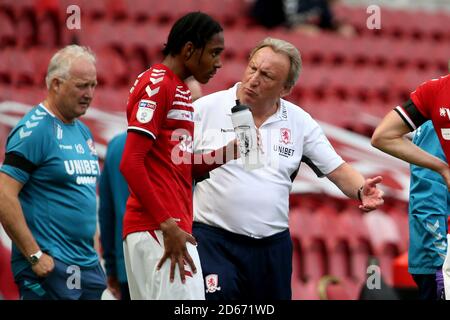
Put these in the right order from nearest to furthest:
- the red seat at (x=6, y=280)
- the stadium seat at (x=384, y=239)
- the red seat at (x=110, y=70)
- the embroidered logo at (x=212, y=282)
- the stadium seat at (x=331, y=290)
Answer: the embroidered logo at (x=212, y=282)
the stadium seat at (x=331, y=290)
the red seat at (x=6, y=280)
the stadium seat at (x=384, y=239)
the red seat at (x=110, y=70)

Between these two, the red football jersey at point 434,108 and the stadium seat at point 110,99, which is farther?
the stadium seat at point 110,99

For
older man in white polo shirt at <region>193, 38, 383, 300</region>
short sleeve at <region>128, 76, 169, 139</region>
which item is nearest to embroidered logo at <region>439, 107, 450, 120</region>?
older man in white polo shirt at <region>193, 38, 383, 300</region>

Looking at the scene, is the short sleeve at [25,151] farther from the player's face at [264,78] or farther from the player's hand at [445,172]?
the player's hand at [445,172]

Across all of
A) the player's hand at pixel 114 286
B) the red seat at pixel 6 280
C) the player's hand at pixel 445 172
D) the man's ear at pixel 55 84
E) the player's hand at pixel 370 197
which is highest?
the man's ear at pixel 55 84

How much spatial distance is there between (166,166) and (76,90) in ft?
4.30

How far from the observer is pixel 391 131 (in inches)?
194

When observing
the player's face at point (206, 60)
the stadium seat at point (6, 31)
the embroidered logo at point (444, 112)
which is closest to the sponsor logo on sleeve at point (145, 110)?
the player's face at point (206, 60)

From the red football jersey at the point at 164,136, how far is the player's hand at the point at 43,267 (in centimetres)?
96

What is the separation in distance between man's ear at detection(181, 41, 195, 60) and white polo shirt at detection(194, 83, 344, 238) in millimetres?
793

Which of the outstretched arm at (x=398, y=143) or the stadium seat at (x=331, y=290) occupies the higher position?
the outstretched arm at (x=398, y=143)

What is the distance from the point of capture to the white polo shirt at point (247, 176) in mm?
5320

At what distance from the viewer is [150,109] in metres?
4.39

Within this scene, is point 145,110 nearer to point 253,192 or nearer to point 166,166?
point 166,166
